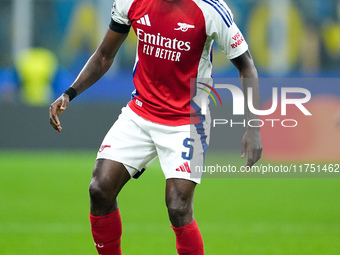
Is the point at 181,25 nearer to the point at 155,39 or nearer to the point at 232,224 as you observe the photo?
the point at 155,39

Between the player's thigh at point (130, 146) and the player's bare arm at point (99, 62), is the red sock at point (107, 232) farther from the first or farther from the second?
the player's bare arm at point (99, 62)

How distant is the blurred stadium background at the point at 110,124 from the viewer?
8125 millimetres

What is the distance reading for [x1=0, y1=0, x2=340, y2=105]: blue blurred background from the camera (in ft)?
53.2

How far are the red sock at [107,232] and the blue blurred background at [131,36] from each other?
33.2 ft

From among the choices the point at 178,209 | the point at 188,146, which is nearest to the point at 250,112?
the point at 188,146

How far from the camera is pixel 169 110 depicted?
5.55 m

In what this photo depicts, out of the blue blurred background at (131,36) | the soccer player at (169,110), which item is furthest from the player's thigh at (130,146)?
the blue blurred background at (131,36)

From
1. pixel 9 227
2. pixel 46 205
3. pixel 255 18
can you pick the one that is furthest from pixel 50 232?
pixel 255 18

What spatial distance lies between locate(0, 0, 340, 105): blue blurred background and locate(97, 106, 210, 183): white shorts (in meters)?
9.96

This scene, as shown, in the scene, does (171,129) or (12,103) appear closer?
(171,129)

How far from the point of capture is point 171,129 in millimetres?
5527

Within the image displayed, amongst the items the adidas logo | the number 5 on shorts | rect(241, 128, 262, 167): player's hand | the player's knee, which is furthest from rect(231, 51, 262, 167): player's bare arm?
the adidas logo

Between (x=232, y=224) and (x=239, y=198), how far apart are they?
1.96 meters

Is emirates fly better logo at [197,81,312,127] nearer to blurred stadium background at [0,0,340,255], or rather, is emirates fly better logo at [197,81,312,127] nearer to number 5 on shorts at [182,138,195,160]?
blurred stadium background at [0,0,340,255]
